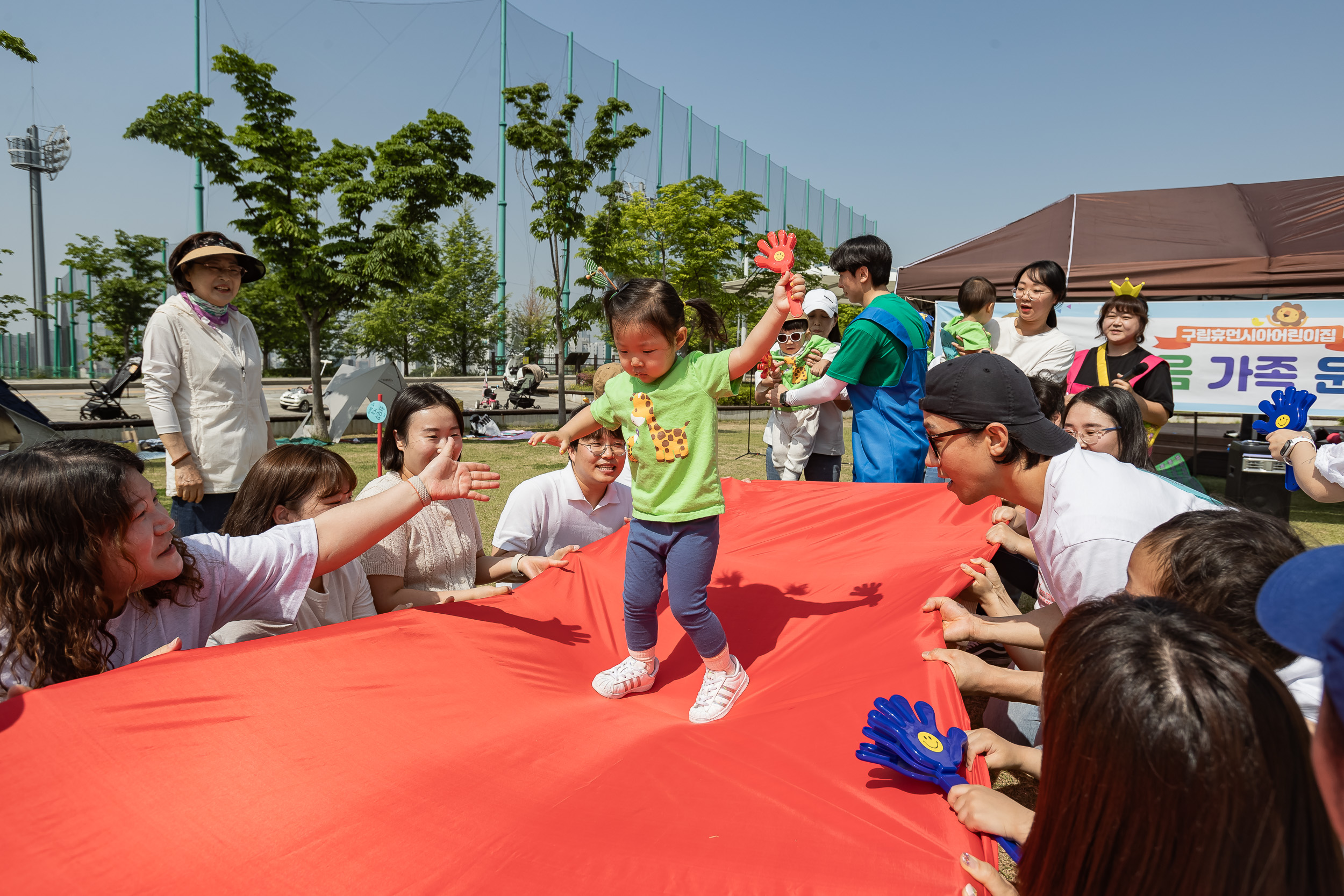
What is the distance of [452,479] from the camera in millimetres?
2014

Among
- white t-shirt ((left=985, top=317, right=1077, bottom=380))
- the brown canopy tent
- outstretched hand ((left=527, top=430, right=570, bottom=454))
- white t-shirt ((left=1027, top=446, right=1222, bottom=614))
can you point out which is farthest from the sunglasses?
the brown canopy tent

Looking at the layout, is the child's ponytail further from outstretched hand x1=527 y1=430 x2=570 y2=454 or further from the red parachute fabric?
the red parachute fabric

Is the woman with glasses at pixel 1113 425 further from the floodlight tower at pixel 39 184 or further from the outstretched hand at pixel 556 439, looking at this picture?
the floodlight tower at pixel 39 184

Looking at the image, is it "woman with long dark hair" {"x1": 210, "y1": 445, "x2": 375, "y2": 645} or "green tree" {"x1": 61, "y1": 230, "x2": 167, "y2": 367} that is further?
"green tree" {"x1": 61, "y1": 230, "x2": 167, "y2": 367}

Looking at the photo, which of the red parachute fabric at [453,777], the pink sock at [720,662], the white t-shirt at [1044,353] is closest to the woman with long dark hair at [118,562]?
the red parachute fabric at [453,777]

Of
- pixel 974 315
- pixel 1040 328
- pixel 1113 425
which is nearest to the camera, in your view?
pixel 1113 425

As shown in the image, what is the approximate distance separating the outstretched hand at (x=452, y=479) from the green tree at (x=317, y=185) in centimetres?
1097

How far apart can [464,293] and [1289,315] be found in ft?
93.8

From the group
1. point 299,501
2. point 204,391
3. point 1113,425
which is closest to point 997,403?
point 1113,425

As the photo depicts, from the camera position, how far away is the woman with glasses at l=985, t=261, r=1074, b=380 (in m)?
4.62

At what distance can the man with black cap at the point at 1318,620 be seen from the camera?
1.74 ft

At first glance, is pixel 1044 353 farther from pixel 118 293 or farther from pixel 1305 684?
pixel 118 293

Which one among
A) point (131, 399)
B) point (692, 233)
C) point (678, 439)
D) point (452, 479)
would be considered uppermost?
point (692, 233)

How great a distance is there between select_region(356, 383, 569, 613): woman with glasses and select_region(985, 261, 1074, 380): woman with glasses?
340 cm
